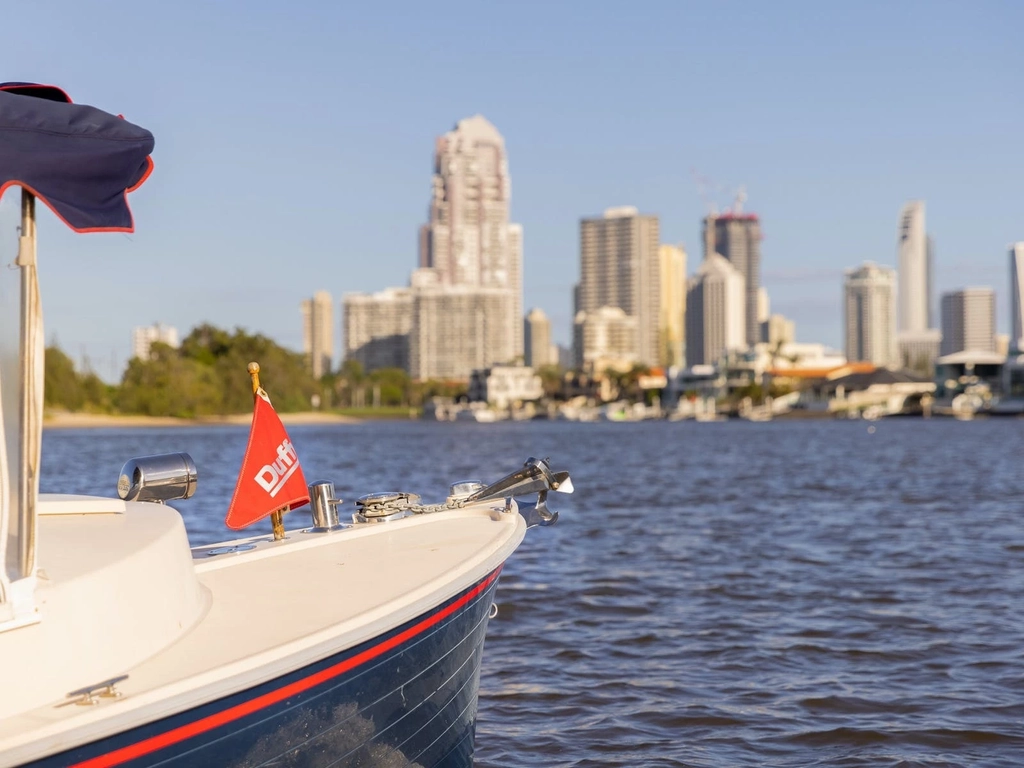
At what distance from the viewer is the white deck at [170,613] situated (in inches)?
142

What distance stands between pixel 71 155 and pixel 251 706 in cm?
181

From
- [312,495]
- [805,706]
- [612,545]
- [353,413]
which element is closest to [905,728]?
[805,706]

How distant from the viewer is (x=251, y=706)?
13.2 feet

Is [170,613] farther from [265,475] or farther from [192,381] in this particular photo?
[192,381]

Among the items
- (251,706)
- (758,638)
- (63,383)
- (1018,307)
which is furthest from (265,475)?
(1018,307)

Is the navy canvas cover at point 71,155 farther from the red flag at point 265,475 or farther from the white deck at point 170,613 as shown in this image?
the red flag at point 265,475

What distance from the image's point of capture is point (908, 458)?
50000 mm

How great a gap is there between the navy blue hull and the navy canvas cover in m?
1.52

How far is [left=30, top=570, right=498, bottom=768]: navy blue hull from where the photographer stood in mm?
3752

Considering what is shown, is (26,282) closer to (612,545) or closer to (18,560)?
(18,560)

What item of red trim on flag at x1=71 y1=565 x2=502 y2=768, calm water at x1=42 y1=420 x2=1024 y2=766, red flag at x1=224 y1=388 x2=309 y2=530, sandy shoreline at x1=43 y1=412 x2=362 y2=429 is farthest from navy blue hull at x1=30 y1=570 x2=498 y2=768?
sandy shoreline at x1=43 y1=412 x2=362 y2=429

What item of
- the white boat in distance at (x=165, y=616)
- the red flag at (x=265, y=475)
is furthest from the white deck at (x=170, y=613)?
the red flag at (x=265, y=475)

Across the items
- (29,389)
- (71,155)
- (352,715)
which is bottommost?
(352,715)

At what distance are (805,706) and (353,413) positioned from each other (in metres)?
180
